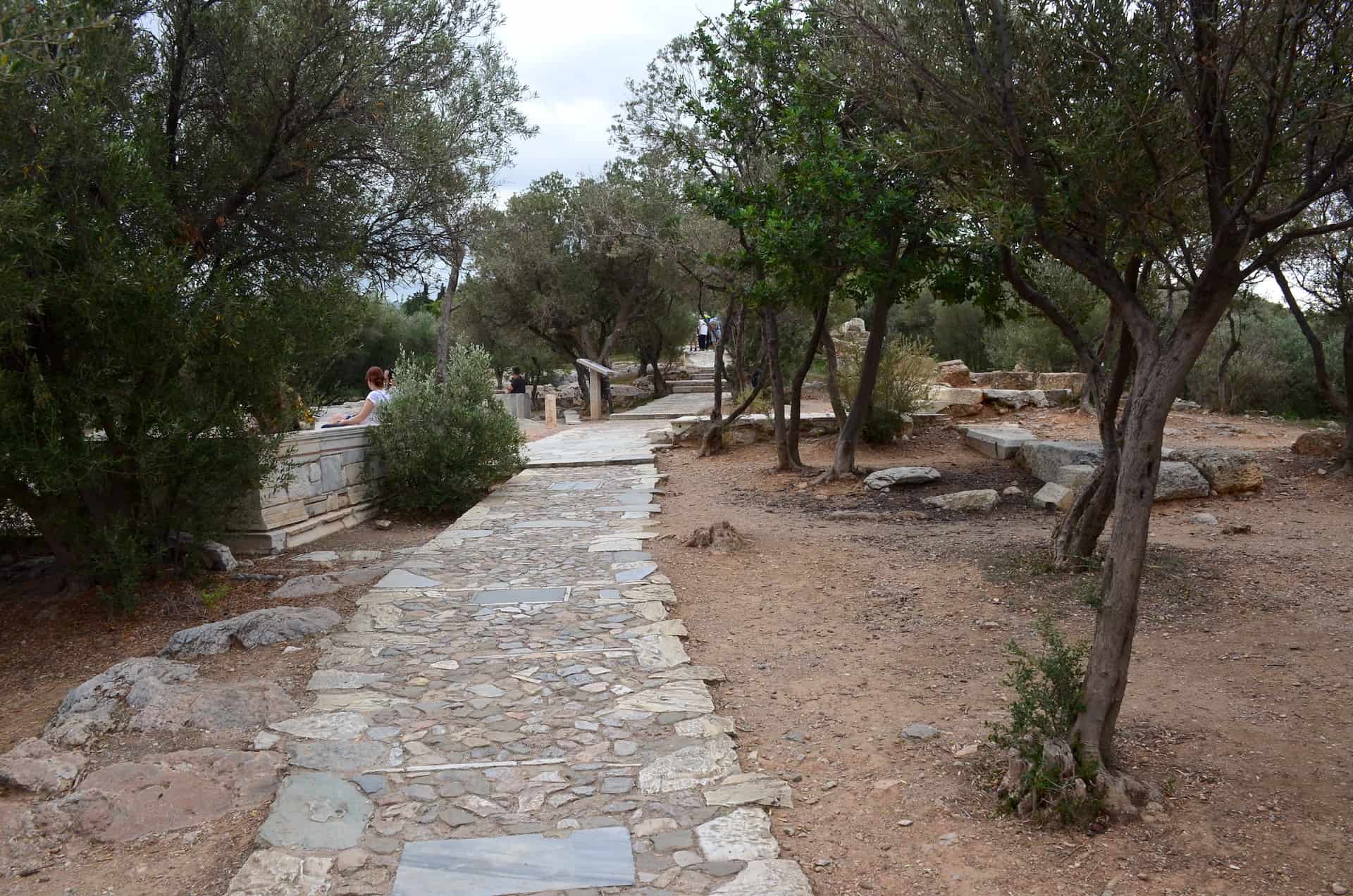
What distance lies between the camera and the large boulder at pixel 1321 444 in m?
10.4

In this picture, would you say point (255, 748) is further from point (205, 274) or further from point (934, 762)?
point (205, 274)

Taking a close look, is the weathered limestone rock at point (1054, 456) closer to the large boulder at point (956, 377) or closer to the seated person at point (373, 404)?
the large boulder at point (956, 377)

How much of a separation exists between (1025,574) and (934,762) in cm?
304

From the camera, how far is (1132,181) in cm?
398

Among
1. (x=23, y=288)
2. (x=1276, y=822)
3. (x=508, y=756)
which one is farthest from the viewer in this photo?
(x=23, y=288)

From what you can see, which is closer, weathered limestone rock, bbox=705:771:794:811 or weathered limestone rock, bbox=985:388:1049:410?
weathered limestone rock, bbox=705:771:794:811

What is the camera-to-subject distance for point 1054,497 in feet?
29.2

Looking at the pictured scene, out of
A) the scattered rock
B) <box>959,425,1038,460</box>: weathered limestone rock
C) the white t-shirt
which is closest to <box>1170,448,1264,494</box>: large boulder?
<box>959,425,1038,460</box>: weathered limestone rock

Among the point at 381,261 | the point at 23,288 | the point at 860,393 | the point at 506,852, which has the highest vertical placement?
the point at 381,261

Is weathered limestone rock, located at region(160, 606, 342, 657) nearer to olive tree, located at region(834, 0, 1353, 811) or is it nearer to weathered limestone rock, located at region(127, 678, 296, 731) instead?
weathered limestone rock, located at region(127, 678, 296, 731)

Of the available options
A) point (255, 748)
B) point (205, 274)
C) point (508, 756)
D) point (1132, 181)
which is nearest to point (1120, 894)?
point (508, 756)

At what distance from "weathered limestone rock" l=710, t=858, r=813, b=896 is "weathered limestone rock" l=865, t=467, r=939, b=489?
7.62 metres

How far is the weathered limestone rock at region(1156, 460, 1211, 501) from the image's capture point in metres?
8.75

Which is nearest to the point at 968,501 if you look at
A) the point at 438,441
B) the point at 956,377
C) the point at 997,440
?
the point at 997,440
